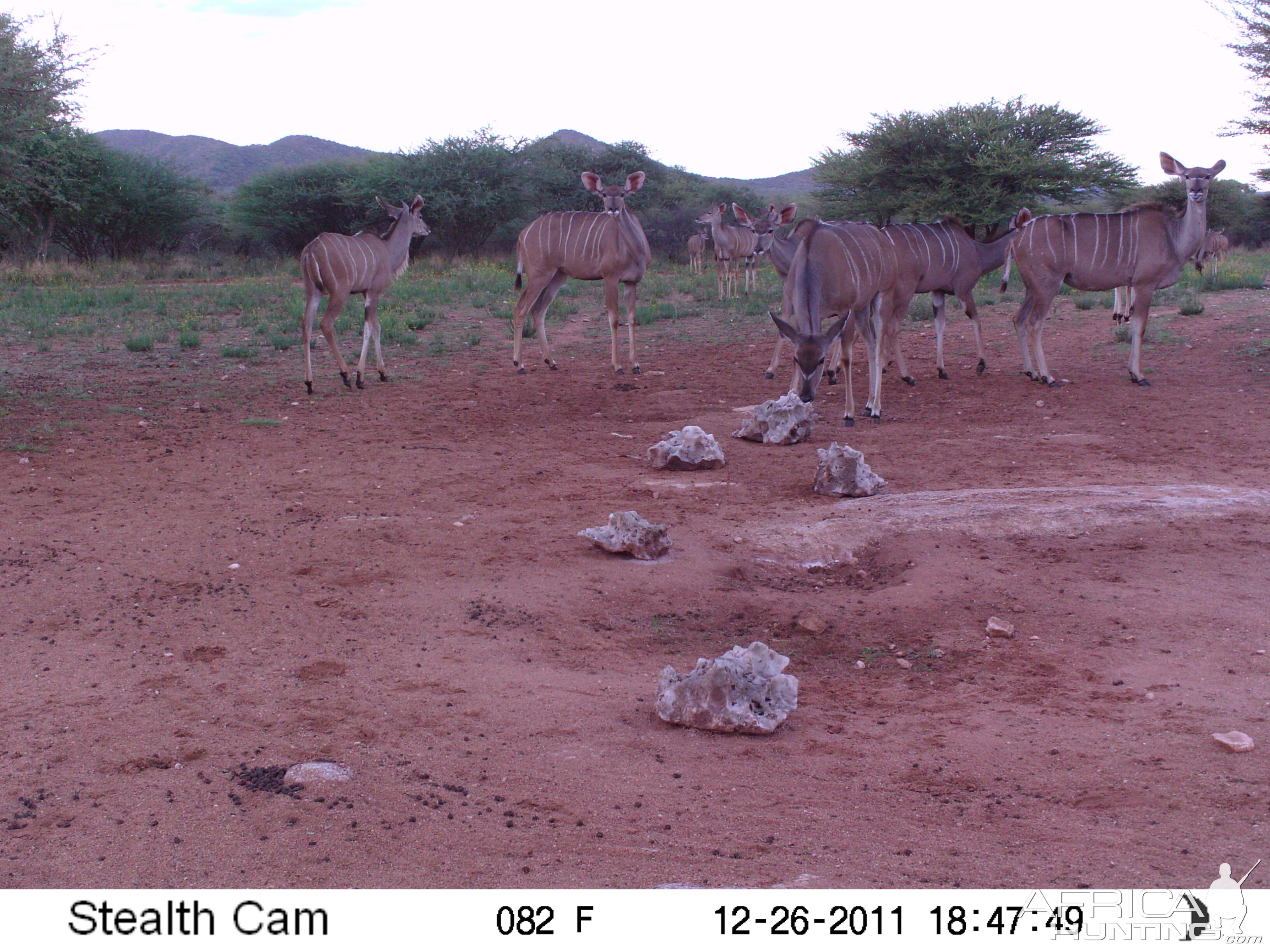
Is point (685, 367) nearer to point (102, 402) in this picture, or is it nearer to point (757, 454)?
point (757, 454)

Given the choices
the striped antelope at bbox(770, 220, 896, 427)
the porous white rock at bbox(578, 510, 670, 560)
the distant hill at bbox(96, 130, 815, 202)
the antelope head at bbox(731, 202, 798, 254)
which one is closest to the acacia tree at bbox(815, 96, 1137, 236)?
the antelope head at bbox(731, 202, 798, 254)

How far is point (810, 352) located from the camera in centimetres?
908

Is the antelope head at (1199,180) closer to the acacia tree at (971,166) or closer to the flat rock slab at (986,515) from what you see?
the flat rock slab at (986,515)

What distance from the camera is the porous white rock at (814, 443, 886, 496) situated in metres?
6.99

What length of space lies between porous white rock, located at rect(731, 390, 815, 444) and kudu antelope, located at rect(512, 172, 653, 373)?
376cm

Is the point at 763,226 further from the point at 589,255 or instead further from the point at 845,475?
the point at 845,475

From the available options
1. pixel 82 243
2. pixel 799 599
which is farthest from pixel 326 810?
pixel 82 243

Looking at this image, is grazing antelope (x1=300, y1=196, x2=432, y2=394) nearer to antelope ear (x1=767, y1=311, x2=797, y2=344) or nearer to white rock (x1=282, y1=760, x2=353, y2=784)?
antelope ear (x1=767, y1=311, x2=797, y2=344)

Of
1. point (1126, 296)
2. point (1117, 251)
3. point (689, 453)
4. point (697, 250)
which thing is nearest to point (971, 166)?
point (697, 250)

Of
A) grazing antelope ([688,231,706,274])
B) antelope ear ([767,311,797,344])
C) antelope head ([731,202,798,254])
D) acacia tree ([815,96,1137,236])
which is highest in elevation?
acacia tree ([815,96,1137,236])

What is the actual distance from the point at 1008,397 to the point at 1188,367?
2.89 m

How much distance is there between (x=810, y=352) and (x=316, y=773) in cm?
658

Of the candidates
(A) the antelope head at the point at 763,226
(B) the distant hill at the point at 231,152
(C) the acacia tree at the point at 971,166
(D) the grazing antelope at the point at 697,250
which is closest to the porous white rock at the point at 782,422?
(A) the antelope head at the point at 763,226

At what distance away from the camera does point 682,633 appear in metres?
4.89
